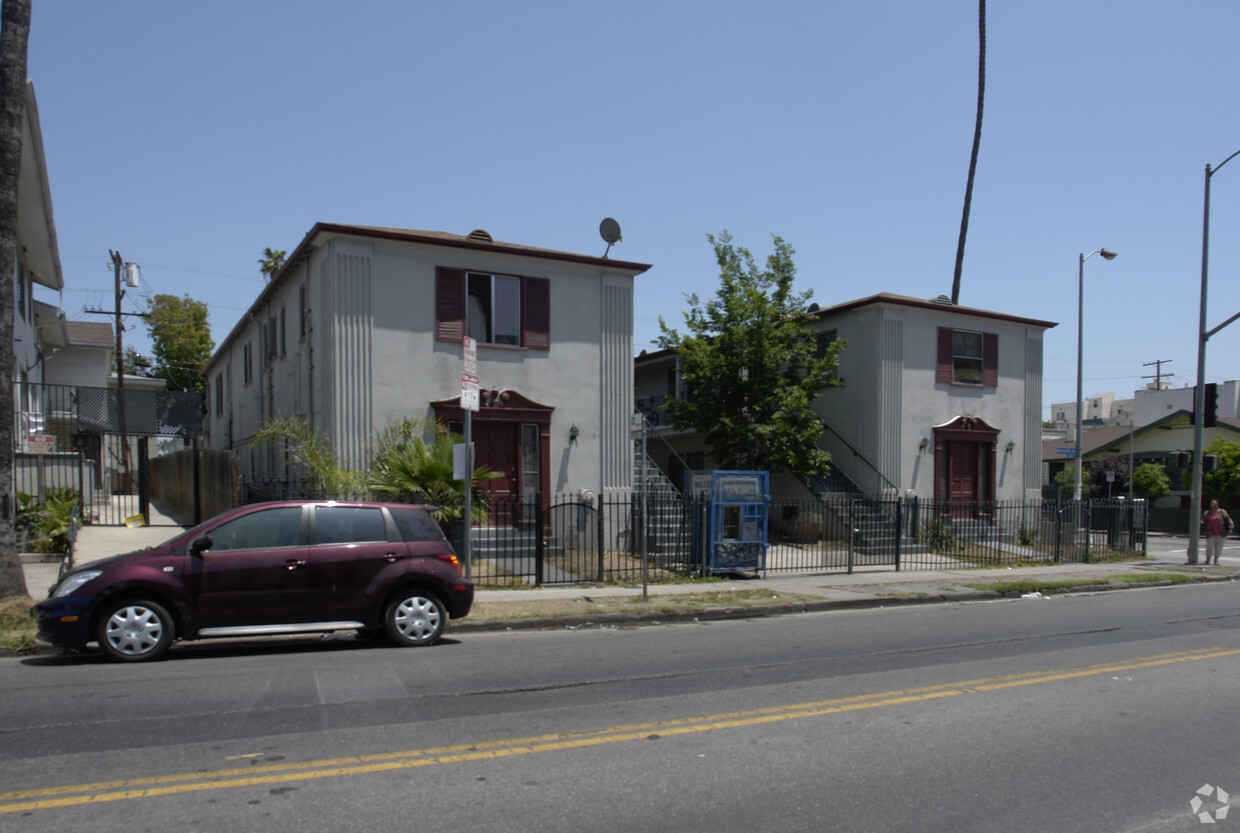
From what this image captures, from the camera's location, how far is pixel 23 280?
21.5m

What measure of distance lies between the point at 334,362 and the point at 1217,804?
1558cm

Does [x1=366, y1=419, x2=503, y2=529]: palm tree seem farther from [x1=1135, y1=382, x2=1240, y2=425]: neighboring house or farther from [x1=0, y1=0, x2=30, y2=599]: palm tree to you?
[x1=1135, y1=382, x2=1240, y2=425]: neighboring house

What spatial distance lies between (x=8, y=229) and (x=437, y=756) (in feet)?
29.8

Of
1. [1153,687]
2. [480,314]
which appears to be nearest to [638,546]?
[480,314]

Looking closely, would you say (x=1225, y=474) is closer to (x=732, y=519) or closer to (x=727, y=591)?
(x=732, y=519)

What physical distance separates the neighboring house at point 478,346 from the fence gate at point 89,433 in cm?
315

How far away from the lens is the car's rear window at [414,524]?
10281mm

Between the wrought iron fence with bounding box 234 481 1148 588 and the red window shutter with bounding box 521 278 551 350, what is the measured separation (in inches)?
130

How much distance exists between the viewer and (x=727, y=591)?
1530 centimetres

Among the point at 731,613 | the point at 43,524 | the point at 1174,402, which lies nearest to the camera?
the point at 731,613

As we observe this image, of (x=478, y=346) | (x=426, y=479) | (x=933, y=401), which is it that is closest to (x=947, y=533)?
(x=933, y=401)

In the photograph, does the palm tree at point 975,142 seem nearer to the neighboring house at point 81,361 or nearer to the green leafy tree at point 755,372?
the green leafy tree at point 755,372

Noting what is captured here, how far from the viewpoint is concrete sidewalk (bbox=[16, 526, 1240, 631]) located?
41.5 ft

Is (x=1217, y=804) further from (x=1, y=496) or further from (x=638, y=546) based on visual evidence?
(x=638, y=546)
